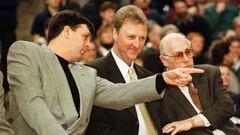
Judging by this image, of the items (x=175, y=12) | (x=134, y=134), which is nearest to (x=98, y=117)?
(x=134, y=134)

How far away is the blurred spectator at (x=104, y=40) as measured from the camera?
9125 millimetres

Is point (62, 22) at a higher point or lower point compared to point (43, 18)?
higher

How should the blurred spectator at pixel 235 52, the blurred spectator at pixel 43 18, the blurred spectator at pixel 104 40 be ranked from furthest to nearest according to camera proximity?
the blurred spectator at pixel 235 52 < the blurred spectator at pixel 43 18 < the blurred spectator at pixel 104 40

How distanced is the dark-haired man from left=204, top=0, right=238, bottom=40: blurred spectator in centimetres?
722

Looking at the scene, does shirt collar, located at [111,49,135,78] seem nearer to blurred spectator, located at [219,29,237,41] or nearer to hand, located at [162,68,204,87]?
hand, located at [162,68,204,87]

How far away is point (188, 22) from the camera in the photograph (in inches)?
422

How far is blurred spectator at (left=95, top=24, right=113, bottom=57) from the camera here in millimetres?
9125

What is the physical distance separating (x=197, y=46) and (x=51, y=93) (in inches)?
224

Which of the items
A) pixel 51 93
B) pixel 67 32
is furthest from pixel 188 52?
pixel 51 93

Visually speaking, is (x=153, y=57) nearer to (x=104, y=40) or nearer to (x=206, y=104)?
(x=104, y=40)

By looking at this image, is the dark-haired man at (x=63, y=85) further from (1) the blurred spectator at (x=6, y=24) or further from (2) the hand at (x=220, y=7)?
(2) the hand at (x=220, y=7)

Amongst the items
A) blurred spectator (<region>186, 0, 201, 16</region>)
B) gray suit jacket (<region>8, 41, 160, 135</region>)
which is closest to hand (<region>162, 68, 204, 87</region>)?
gray suit jacket (<region>8, 41, 160, 135</region>)

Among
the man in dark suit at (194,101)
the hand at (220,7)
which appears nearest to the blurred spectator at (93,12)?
the hand at (220,7)

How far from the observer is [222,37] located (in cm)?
1119
